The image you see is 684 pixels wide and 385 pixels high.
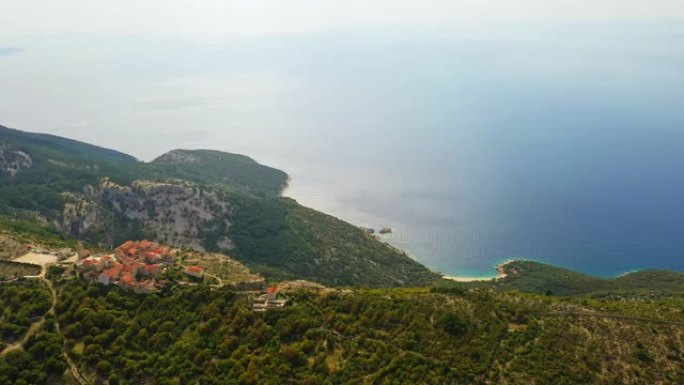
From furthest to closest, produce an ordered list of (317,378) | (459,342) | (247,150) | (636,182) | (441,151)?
(247,150), (441,151), (636,182), (459,342), (317,378)

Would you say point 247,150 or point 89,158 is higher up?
point 247,150

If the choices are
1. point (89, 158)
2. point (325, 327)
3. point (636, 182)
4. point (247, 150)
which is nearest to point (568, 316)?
point (325, 327)

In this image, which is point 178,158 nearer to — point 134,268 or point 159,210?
point 159,210

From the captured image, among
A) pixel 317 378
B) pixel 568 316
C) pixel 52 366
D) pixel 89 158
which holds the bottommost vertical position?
pixel 52 366

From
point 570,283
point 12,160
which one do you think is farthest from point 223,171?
point 570,283

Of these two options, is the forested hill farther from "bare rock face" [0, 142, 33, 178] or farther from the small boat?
the small boat

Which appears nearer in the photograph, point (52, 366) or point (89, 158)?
point (52, 366)

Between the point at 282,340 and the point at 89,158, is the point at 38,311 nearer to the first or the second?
the point at 282,340
